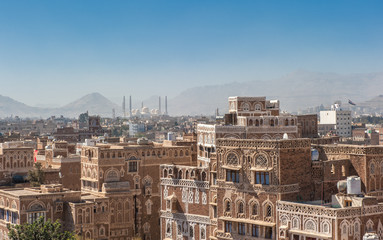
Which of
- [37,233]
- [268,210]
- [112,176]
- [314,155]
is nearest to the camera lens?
[268,210]

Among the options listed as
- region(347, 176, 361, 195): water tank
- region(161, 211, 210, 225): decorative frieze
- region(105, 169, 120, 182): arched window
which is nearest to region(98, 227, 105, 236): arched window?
region(105, 169, 120, 182): arched window

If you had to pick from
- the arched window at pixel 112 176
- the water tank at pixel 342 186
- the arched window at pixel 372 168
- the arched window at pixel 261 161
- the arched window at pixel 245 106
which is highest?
the arched window at pixel 245 106

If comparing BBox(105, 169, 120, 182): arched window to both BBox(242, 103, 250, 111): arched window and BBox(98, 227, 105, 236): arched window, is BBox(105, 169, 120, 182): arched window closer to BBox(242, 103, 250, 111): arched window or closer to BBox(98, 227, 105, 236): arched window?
BBox(98, 227, 105, 236): arched window

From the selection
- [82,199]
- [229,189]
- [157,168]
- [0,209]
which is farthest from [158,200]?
[229,189]

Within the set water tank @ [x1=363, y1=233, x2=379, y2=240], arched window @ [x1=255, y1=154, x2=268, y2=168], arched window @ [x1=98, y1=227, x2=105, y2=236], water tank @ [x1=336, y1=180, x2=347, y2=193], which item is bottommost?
arched window @ [x1=98, y1=227, x2=105, y2=236]

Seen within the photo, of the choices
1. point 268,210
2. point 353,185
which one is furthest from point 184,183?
point 353,185

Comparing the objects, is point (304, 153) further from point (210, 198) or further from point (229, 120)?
point (229, 120)

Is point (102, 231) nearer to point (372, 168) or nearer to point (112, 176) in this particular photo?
point (112, 176)

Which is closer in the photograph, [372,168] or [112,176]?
[372,168]

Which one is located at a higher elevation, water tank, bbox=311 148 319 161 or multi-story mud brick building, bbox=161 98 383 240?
water tank, bbox=311 148 319 161

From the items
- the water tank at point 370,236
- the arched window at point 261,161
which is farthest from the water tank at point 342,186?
the water tank at point 370,236

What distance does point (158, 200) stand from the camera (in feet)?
232

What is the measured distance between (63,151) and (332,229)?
49.9 meters

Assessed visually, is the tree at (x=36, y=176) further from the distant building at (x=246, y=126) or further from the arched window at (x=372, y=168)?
the arched window at (x=372, y=168)
